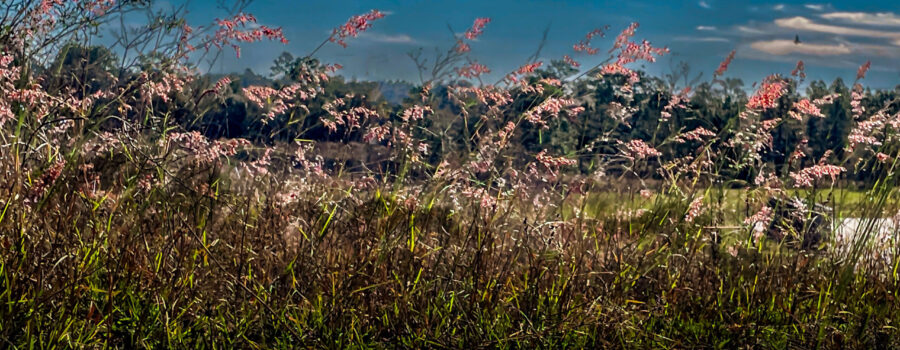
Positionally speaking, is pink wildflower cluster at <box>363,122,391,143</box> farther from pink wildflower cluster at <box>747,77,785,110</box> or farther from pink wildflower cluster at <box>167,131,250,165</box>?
pink wildflower cluster at <box>747,77,785,110</box>

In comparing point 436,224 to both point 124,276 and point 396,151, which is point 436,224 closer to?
point 396,151

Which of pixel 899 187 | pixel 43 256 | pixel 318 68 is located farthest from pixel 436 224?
pixel 899 187

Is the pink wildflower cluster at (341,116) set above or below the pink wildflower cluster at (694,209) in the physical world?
above

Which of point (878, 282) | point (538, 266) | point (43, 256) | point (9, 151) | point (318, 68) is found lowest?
point (878, 282)

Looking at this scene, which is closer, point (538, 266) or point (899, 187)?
point (538, 266)

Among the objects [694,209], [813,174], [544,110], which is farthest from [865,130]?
[544,110]

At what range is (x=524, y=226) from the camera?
3.99m

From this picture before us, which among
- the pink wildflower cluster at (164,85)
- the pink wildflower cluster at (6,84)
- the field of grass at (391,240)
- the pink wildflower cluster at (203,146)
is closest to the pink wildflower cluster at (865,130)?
the field of grass at (391,240)

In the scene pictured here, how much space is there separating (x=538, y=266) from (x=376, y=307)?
0.74 metres

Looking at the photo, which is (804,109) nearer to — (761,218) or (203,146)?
(761,218)

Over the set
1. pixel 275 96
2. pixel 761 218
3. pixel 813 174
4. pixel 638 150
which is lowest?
pixel 761 218

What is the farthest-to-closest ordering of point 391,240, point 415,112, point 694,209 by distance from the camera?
1. point 415,112
2. point 694,209
3. point 391,240

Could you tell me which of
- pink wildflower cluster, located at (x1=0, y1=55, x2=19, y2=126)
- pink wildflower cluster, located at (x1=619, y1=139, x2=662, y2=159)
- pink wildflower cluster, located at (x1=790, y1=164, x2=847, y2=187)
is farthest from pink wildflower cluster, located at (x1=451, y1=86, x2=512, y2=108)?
pink wildflower cluster, located at (x1=0, y1=55, x2=19, y2=126)

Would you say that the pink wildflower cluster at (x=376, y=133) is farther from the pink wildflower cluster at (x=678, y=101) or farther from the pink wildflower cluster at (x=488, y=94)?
the pink wildflower cluster at (x=678, y=101)
